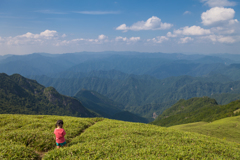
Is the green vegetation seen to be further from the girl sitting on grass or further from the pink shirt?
the pink shirt

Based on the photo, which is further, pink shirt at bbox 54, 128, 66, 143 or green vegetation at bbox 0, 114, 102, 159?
pink shirt at bbox 54, 128, 66, 143

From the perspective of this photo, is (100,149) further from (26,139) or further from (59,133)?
(26,139)

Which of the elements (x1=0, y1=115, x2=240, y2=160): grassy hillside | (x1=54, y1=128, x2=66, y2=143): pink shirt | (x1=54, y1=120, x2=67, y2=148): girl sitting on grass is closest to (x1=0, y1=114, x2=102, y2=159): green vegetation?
(x1=0, y1=115, x2=240, y2=160): grassy hillside

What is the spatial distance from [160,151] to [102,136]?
9.17 metres

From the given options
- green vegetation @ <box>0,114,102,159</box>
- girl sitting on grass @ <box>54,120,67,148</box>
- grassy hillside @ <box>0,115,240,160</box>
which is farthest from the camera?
girl sitting on grass @ <box>54,120,67,148</box>

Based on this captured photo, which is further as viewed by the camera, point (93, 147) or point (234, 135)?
point (234, 135)

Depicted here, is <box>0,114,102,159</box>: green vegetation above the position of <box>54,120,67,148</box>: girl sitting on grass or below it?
below

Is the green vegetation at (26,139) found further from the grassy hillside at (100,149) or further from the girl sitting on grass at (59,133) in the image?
the girl sitting on grass at (59,133)

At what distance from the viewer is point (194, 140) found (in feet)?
73.9

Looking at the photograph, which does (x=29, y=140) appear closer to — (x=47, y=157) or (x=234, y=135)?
(x=47, y=157)

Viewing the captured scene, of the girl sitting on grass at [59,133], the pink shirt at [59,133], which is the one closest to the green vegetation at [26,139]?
the girl sitting on grass at [59,133]

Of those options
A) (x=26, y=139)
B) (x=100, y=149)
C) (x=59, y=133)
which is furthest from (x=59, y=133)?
(x=26, y=139)

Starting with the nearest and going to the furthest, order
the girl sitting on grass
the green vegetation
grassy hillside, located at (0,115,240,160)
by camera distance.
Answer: the green vegetation → grassy hillside, located at (0,115,240,160) → the girl sitting on grass

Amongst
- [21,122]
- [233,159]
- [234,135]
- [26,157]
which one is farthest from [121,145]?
[234,135]
